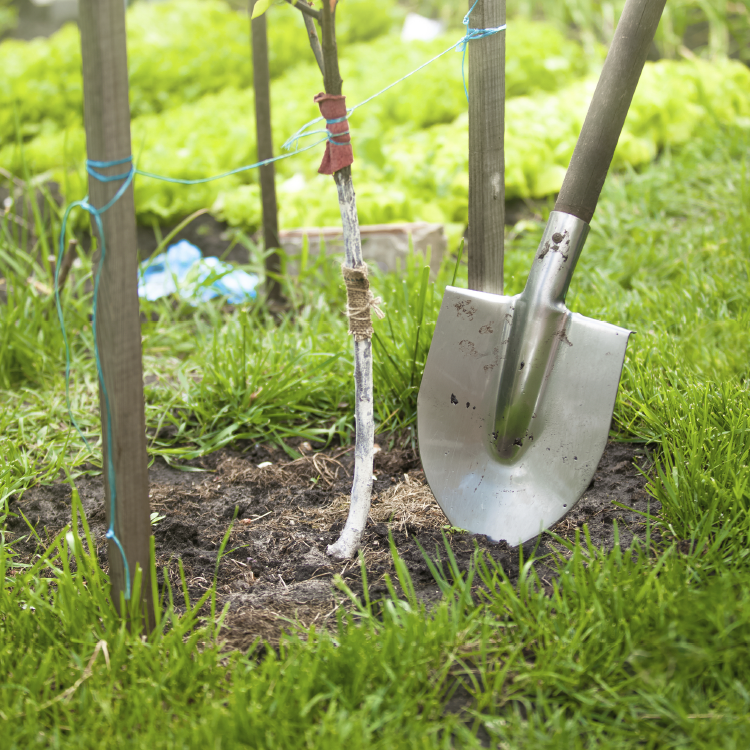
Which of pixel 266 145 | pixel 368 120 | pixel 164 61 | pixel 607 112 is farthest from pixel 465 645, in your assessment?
pixel 164 61

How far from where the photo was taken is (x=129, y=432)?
1.03 m

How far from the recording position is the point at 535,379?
140cm

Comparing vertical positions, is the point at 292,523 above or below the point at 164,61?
below

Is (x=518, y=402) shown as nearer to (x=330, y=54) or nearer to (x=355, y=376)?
(x=355, y=376)

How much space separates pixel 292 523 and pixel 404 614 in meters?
0.51

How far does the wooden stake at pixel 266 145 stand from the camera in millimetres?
2303

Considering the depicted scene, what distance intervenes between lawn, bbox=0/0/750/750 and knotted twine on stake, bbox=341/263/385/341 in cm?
43

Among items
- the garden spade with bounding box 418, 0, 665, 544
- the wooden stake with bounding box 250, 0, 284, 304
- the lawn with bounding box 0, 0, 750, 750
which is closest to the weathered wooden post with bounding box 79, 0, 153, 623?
the lawn with bounding box 0, 0, 750, 750

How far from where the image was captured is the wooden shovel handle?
53.9 inches

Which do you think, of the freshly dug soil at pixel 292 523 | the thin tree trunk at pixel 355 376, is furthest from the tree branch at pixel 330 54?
the freshly dug soil at pixel 292 523

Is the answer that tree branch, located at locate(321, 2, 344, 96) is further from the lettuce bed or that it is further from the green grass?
the lettuce bed

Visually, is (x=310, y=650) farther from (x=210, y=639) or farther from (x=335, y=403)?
(x=335, y=403)

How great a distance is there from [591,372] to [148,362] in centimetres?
153

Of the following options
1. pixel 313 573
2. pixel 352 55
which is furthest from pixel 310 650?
pixel 352 55
